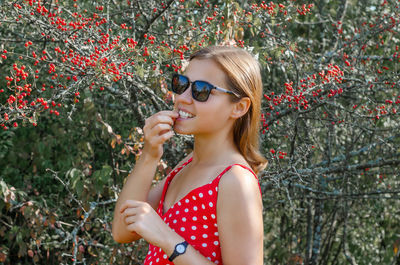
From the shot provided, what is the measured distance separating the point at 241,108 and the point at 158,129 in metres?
0.29

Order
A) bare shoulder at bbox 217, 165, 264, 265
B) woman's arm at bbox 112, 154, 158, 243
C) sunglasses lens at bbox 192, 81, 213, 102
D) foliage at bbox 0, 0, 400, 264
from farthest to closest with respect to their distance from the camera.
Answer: foliage at bbox 0, 0, 400, 264 < woman's arm at bbox 112, 154, 158, 243 < sunglasses lens at bbox 192, 81, 213, 102 < bare shoulder at bbox 217, 165, 264, 265

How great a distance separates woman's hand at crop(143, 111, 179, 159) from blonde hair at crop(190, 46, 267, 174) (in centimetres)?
22

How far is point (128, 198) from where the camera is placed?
191 centimetres

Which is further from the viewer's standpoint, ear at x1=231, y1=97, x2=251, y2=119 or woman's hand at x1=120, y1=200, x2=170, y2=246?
ear at x1=231, y1=97, x2=251, y2=119

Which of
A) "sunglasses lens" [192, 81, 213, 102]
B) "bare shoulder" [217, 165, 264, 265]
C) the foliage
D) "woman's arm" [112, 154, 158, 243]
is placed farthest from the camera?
the foliage

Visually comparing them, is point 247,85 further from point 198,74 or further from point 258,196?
point 258,196

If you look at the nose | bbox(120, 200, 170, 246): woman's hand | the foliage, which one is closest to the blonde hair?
the nose

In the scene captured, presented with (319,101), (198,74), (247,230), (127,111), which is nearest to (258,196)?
(247,230)

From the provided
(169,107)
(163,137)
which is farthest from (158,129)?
(169,107)

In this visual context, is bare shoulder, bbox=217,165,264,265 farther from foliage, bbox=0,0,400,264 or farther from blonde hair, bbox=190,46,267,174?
foliage, bbox=0,0,400,264

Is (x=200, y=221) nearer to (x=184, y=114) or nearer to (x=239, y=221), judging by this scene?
(x=239, y=221)

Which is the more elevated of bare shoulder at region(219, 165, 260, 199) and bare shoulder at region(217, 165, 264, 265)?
bare shoulder at region(219, 165, 260, 199)

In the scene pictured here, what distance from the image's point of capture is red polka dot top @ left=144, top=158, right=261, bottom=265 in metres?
1.70

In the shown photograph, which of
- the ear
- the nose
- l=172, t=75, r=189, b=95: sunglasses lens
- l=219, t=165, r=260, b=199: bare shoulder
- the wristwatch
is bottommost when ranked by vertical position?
the wristwatch
